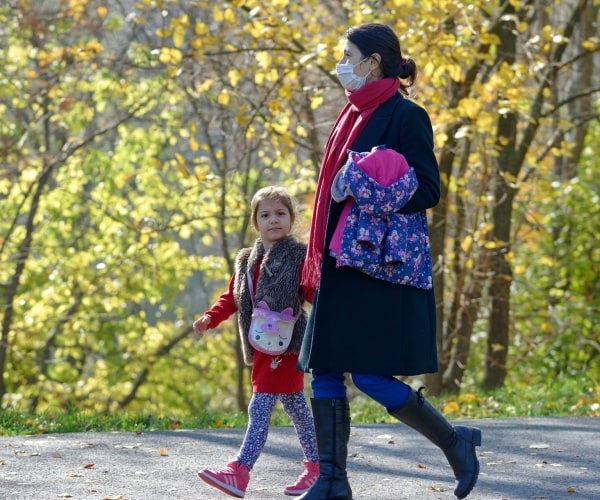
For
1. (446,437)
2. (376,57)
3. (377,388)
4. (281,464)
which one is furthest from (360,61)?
(281,464)

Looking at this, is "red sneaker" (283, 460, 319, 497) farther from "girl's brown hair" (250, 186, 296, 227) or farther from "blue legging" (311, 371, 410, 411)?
"girl's brown hair" (250, 186, 296, 227)

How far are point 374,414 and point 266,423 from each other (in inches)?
115

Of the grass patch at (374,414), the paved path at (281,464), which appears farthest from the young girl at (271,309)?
the grass patch at (374,414)

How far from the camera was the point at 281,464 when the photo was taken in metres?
5.36

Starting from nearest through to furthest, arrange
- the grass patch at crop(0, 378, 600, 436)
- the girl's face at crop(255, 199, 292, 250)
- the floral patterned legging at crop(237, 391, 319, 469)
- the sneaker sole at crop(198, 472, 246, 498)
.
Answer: the sneaker sole at crop(198, 472, 246, 498), the floral patterned legging at crop(237, 391, 319, 469), the girl's face at crop(255, 199, 292, 250), the grass patch at crop(0, 378, 600, 436)

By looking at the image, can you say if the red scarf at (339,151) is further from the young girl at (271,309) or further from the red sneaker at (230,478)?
the red sneaker at (230,478)

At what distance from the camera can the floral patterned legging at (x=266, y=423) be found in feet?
15.3

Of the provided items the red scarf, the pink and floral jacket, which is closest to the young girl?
the red scarf

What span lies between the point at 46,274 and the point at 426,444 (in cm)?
1323

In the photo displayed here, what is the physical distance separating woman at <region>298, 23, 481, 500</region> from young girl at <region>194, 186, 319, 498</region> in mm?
326

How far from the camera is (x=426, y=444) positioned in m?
5.99

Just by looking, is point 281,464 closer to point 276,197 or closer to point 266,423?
point 266,423

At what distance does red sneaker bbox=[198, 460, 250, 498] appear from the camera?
14.5 feet

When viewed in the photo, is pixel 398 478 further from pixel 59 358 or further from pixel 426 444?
pixel 59 358
